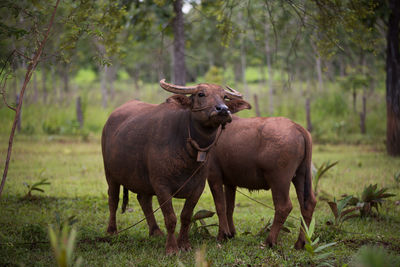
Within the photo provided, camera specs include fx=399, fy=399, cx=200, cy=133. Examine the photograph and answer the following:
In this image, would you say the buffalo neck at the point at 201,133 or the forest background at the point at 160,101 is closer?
the buffalo neck at the point at 201,133

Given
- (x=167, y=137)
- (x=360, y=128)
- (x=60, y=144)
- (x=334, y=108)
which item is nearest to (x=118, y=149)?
(x=167, y=137)

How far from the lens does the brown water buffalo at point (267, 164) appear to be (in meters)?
4.86

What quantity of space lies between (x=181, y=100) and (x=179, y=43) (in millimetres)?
4762

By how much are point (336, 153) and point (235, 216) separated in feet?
24.7

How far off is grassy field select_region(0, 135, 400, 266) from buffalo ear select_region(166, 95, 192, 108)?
1649 mm

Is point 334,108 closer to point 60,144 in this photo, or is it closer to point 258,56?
point 258,56

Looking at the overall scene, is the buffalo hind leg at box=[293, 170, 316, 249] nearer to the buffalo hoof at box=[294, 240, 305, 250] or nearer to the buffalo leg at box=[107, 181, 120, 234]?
the buffalo hoof at box=[294, 240, 305, 250]

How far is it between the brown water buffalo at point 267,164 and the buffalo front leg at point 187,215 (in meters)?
0.58

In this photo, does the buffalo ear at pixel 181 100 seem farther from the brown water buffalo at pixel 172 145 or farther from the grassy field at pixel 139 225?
the grassy field at pixel 139 225

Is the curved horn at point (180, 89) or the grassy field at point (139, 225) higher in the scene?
the curved horn at point (180, 89)

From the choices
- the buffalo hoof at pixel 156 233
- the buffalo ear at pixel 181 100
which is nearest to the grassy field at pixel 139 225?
the buffalo hoof at pixel 156 233

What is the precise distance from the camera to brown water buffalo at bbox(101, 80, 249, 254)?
14.4ft

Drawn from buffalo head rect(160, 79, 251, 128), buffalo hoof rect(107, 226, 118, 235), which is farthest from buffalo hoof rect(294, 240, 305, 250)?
buffalo hoof rect(107, 226, 118, 235)

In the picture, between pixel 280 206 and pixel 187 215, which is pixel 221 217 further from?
pixel 280 206
